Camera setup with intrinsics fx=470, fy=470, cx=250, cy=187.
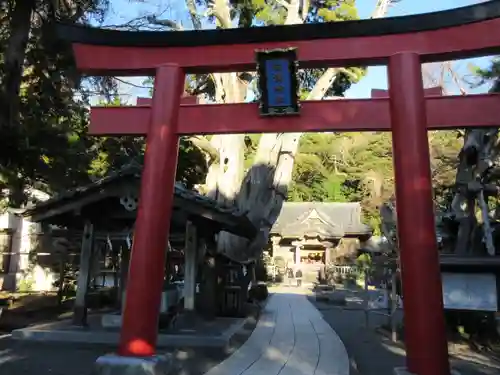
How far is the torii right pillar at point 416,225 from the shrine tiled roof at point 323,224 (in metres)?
23.8

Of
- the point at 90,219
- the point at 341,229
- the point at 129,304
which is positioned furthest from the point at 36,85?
the point at 341,229

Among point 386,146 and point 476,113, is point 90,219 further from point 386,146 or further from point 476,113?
point 386,146

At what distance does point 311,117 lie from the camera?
6.10 m

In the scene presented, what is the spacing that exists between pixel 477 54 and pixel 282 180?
1036 centimetres

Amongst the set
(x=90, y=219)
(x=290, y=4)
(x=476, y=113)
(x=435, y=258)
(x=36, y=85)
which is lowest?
(x=435, y=258)

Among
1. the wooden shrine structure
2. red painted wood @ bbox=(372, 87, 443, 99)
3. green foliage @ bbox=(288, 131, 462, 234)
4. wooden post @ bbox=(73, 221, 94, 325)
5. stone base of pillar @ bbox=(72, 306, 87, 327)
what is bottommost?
stone base of pillar @ bbox=(72, 306, 87, 327)

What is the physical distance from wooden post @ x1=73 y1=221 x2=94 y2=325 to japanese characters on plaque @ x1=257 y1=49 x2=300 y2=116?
17.1 feet

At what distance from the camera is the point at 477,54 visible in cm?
588

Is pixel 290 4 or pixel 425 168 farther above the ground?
pixel 290 4

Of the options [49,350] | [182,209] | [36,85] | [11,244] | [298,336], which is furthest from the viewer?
[11,244]

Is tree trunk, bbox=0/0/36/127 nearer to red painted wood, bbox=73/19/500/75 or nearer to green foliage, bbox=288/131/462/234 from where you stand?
red painted wood, bbox=73/19/500/75

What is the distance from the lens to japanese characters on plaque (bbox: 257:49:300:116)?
606 centimetres

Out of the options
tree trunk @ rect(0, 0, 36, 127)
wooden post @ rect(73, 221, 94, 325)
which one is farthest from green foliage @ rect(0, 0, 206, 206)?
wooden post @ rect(73, 221, 94, 325)

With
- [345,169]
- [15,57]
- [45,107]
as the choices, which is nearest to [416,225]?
[15,57]
